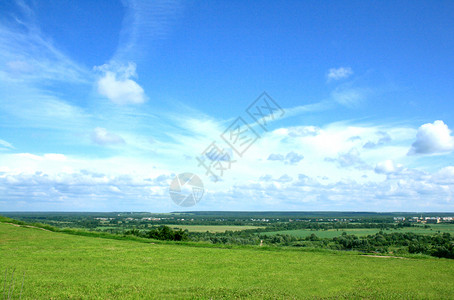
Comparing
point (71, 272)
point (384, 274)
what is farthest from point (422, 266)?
point (71, 272)

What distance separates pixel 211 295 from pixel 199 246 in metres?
16.3

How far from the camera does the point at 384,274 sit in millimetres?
16234

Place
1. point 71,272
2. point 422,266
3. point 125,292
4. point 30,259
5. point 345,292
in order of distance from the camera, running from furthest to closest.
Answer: point 422,266 < point 30,259 < point 71,272 < point 345,292 < point 125,292

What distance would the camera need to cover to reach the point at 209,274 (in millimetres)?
15477

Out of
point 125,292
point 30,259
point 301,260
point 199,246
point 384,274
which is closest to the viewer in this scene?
point 125,292

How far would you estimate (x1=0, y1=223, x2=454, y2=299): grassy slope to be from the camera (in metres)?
12.1

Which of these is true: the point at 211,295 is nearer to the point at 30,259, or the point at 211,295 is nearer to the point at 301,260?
the point at 301,260

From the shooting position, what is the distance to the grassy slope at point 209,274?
12109mm

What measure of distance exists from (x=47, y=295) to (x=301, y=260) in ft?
47.6

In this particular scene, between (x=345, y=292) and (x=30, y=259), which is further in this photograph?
(x=30, y=259)

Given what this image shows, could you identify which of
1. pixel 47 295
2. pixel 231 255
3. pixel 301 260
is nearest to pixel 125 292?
pixel 47 295

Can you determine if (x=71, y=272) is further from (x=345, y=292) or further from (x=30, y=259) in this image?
(x=345, y=292)

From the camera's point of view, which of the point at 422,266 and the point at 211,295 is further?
the point at 422,266

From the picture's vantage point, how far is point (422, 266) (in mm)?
18938
